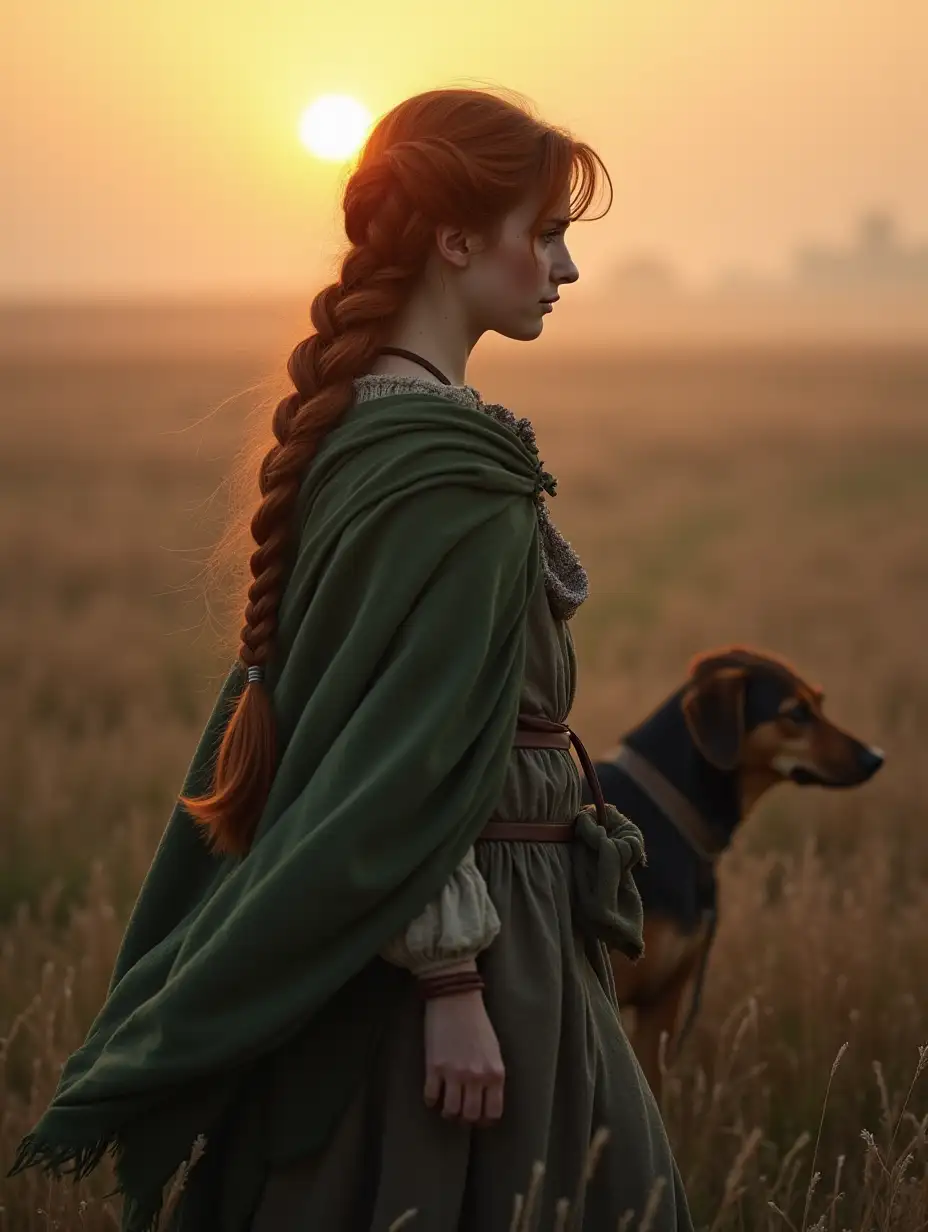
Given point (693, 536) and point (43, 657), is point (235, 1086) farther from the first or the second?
point (693, 536)

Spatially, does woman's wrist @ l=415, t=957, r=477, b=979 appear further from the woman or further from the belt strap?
the belt strap

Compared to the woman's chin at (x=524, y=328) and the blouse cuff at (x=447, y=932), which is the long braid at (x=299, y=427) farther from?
the blouse cuff at (x=447, y=932)

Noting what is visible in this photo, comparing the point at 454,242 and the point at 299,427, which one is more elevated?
the point at 454,242

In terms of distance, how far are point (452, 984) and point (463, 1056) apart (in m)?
0.10

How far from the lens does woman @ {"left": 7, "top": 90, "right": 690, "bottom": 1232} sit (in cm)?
239

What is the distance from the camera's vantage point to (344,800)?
2369 millimetres

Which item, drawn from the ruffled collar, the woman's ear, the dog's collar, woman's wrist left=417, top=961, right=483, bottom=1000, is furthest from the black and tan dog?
the woman's ear

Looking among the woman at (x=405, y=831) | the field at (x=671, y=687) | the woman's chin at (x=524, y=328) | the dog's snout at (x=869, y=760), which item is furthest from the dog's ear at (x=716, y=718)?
the woman's chin at (x=524, y=328)

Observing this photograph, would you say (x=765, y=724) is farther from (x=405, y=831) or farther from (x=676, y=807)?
(x=405, y=831)

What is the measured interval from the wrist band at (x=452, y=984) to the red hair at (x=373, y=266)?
0.41m

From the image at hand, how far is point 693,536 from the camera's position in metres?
20.7

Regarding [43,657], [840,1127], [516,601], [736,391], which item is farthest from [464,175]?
[736,391]

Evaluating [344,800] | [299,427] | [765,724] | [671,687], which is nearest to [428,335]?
[299,427]

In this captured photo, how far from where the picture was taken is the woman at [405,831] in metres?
2.39
